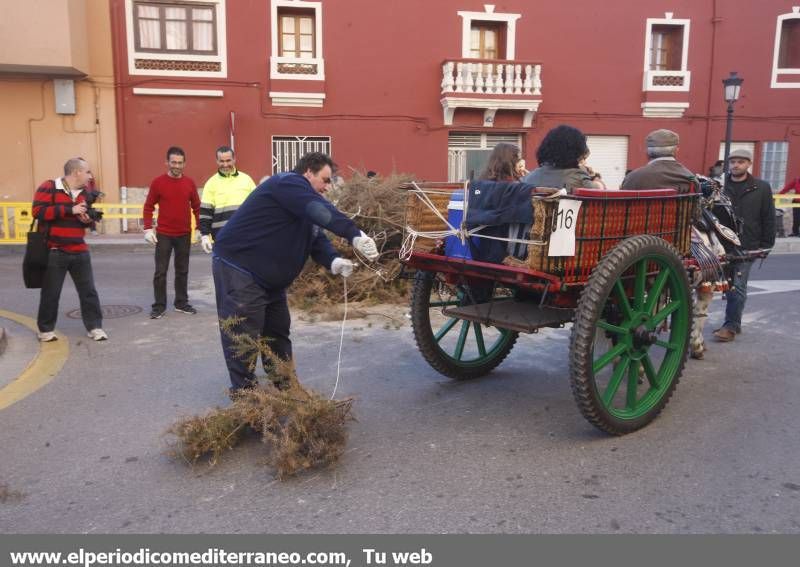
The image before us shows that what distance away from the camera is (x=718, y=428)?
4.18m

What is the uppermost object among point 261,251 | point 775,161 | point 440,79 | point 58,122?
point 440,79

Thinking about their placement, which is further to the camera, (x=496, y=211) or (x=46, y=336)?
(x=46, y=336)

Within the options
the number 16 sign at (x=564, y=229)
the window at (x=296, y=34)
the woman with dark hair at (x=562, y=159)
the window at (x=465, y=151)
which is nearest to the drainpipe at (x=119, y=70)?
the window at (x=296, y=34)

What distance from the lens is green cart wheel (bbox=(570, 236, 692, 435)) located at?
3588 millimetres

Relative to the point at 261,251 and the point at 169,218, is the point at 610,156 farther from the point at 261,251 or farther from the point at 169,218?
the point at 261,251

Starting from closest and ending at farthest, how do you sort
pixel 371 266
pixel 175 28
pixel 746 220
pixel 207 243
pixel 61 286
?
1. pixel 61 286
2. pixel 746 220
3. pixel 207 243
4. pixel 371 266
5. pixel 175 28

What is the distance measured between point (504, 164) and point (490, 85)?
1474cm

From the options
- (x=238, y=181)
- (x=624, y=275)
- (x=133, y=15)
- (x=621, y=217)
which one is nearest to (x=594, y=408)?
(x=624, y=275)

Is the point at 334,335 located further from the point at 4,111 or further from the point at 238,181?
the point at 4,111

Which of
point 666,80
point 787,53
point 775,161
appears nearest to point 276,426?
point 666,80

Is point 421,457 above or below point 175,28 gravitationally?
below

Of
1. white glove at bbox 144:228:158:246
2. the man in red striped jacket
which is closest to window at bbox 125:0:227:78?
white glove at bbox 144:228:158:246

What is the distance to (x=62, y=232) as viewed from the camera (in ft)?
20.2

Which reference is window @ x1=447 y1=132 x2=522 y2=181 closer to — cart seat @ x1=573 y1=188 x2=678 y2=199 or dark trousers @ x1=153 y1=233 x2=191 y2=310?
dark trousers @ x1=153 y1=233 x2=191 y2=310
